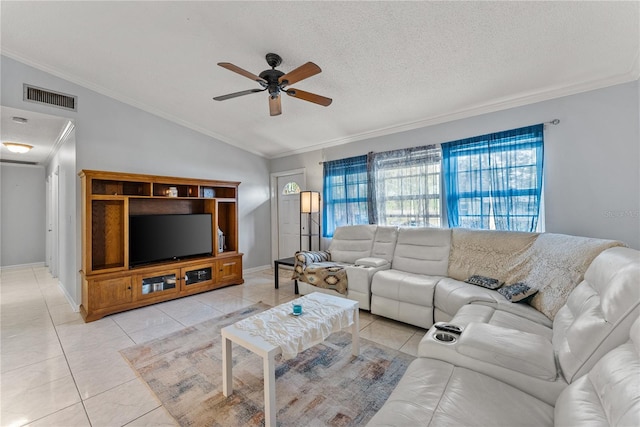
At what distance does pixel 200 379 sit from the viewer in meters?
2.03

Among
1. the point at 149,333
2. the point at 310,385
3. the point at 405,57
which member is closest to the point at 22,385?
the point at 149,333

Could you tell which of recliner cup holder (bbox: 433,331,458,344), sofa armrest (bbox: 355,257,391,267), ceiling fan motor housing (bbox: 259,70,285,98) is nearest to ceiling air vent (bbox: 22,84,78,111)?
ceiling fan motor housing (bbox: 259,70,285,98)

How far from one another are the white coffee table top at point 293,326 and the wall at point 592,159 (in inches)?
103

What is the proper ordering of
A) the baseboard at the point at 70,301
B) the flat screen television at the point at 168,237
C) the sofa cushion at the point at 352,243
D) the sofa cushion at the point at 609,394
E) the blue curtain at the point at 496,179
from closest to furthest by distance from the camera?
the sofa cushion at the point at 609,394 → the blue curtain at the point at 496,179 → the baseboard at the point at 70,301 → the flat screen television at the point at 168,237 → the sofa cushion at the point at 352,243

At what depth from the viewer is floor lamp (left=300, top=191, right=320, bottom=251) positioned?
464 centimetres

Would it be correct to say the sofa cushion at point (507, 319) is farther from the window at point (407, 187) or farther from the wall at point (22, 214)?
the wall at point (22, 214)

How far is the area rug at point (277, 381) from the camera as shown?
5.49ft

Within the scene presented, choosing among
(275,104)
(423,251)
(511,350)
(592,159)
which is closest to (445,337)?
(511,350)

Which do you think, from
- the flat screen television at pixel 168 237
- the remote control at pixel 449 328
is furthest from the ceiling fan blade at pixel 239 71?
the flat screen television at pixel 168 237

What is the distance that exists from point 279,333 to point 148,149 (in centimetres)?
374

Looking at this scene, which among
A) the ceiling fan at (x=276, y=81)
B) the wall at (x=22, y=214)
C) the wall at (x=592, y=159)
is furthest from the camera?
the wall at (x=22, y=214)

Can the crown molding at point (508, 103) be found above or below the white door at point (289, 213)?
above

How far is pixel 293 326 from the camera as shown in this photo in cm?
191

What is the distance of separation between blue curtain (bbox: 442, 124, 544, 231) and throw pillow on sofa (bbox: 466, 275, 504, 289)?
0.80m
